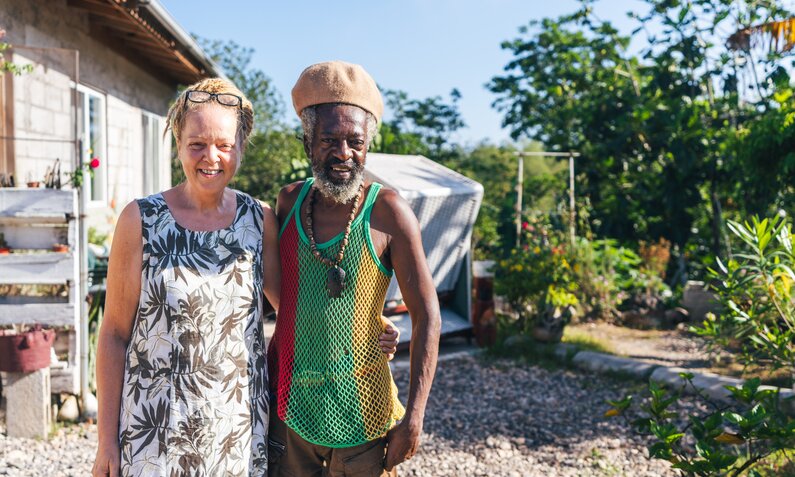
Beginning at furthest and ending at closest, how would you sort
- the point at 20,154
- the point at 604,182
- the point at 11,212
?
1. the point at 604,182
2. the point at 20,154
3. the point at 11,212

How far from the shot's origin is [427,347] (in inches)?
69.6

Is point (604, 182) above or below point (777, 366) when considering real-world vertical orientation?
above

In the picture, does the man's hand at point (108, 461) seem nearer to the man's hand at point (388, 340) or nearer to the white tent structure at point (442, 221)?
the man's hand at point (388, 340)

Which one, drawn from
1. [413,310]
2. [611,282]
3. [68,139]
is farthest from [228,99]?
[611,282]

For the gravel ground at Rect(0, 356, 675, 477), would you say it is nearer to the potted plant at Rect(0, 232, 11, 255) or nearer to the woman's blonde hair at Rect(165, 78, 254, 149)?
the potted plant at Rect(0, 232, 11, 255)

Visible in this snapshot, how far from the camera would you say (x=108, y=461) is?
5.35 ft

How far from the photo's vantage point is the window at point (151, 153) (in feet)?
28.9

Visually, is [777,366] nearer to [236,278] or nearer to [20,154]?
[236,278]

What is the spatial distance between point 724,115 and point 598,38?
213 cm

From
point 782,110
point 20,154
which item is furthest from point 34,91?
point 782,110

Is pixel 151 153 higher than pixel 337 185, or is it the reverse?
pixel 151 153

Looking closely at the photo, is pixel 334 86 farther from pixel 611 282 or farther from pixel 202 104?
pixel 611 282

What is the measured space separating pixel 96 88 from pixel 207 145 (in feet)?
19.2

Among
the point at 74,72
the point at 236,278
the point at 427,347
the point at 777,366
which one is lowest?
the point at 777,366
